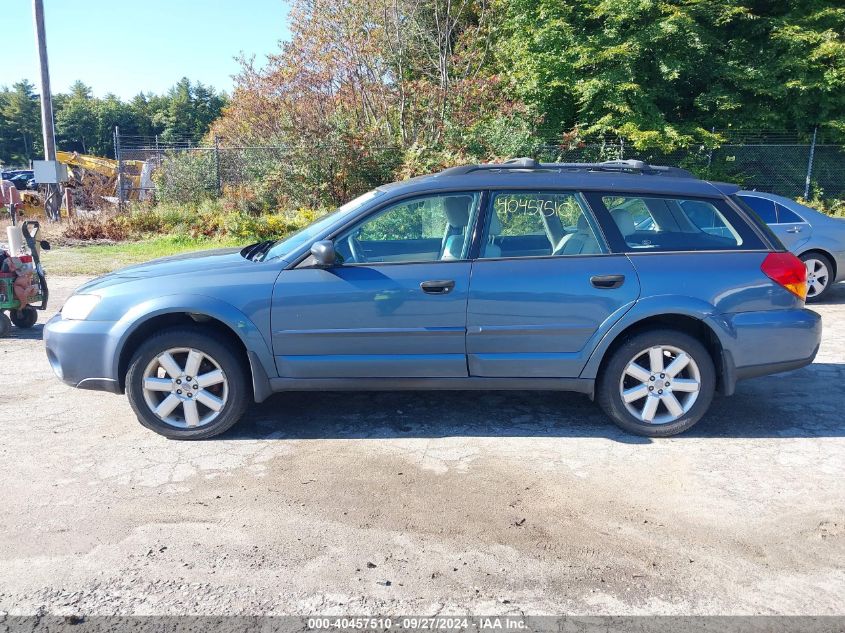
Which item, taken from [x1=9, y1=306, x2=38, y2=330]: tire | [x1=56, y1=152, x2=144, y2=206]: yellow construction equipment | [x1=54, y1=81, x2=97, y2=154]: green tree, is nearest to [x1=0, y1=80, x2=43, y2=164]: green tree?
[x1=54, y1=81, x2=97, y2=154]: green tree

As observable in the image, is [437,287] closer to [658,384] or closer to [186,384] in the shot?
[658,384]

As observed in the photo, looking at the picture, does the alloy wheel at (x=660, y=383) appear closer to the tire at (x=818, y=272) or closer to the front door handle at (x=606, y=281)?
the front door handle at (x=606, y=281)

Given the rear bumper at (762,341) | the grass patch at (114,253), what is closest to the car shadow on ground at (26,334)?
the grass patch at (114,253)

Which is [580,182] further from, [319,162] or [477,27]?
[477,27]

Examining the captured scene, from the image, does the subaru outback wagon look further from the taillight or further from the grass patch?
the grass patch

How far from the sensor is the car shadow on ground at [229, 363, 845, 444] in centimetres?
468

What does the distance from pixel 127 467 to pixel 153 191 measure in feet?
51.3

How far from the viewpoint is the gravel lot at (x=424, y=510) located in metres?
2.92

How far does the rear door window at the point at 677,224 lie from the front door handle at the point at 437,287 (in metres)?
1.23

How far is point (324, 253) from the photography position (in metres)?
4.33

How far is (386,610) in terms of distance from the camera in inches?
110

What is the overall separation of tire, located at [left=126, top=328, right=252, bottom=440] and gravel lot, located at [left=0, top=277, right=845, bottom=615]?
0.48 feet

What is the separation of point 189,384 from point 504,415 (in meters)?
2.25

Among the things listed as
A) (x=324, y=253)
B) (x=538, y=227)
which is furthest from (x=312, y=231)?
(x=538, y=227)
